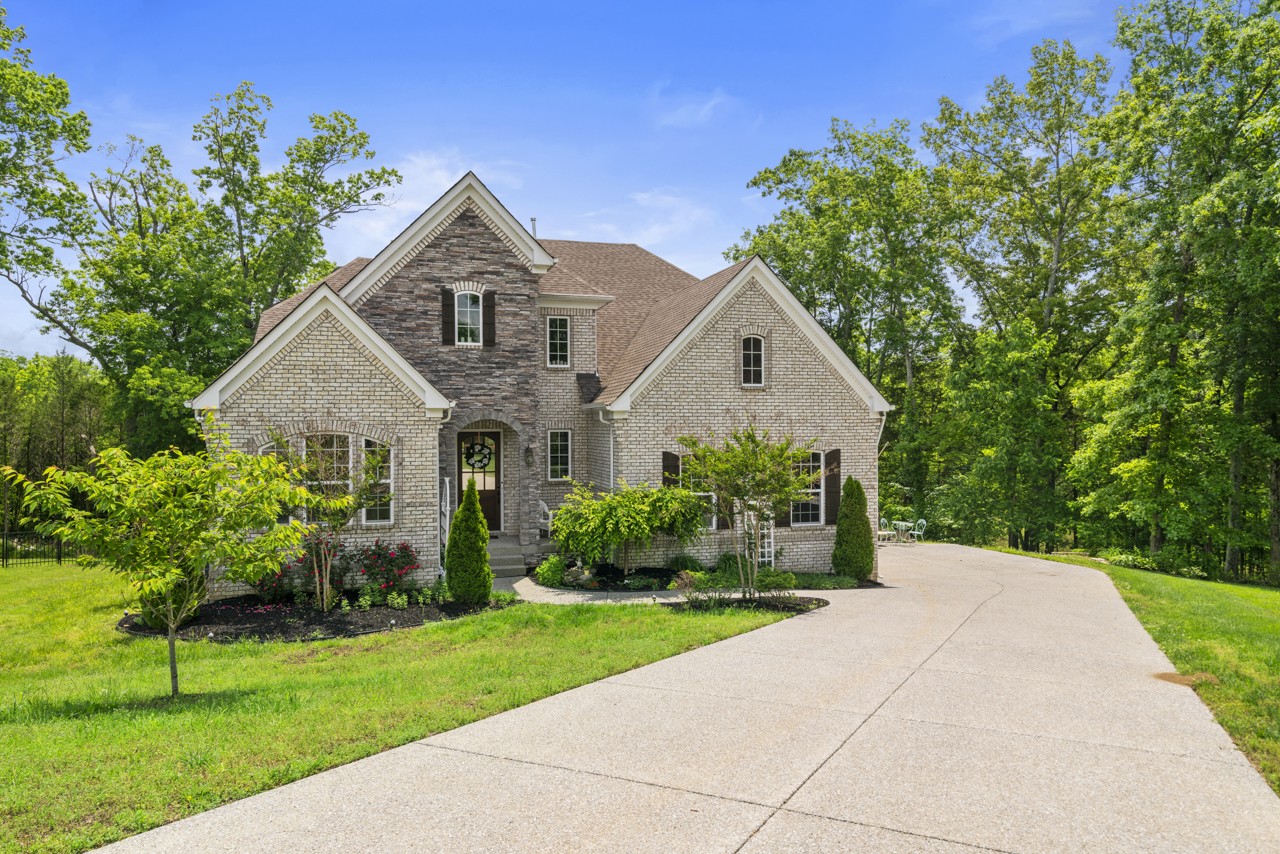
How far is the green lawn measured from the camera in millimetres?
6004

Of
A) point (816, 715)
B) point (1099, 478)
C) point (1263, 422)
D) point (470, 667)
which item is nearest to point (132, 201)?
A: point (470, 667)

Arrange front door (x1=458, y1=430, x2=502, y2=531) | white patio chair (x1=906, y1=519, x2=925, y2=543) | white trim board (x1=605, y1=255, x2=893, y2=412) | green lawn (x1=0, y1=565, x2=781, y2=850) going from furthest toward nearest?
white patio chair (x1=906, y1=519, x2=925, y2=543) < front door (x1=458, y1=430, x2=502, y2=531) < white trim board (x1=605, y1=255, x2=893, y2=412) < green lawn (x1=0, y1=565, x2=781, y2=850)

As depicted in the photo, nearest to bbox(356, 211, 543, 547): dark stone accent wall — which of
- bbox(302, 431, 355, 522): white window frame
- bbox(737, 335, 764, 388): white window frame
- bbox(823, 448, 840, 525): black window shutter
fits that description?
bbox(302, 431, 355, 522): white window frame

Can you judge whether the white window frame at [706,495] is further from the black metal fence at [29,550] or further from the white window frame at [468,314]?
the black metal fence at [29,550]

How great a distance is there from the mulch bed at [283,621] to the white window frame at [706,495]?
5.51 m

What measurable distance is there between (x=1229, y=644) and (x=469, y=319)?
1600cm

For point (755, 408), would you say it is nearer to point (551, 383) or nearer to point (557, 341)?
point (551, 383)

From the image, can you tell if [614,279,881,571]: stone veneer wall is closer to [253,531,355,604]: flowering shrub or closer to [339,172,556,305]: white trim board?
[339,172,556,305]: white trim board

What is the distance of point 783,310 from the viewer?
19500 mm

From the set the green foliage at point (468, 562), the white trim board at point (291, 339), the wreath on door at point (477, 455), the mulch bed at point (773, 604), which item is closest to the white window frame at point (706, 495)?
the mulch bed at point (773, 604)

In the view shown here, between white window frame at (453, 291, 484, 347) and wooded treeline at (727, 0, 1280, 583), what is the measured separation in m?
18.7

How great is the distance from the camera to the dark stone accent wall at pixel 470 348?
18.5 meters

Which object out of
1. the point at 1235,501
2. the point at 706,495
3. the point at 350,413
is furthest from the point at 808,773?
the point at 1235,501

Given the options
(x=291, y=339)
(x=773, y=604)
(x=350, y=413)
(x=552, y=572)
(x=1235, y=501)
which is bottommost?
(x=773, y=604)
